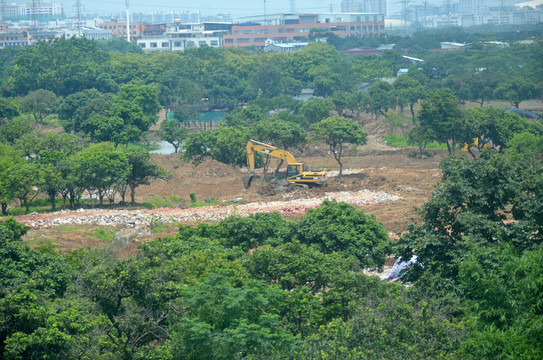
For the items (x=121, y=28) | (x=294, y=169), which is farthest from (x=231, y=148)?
(x=121, y=28)

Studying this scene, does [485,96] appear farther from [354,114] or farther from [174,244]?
[174,244]

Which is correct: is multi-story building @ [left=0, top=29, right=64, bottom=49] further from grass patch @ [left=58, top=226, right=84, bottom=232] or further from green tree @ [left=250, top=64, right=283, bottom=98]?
grass patch @ [left=58, top=226, right=84, bottom=232]

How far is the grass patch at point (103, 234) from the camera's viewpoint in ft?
88.5

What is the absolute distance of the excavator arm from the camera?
37131mm

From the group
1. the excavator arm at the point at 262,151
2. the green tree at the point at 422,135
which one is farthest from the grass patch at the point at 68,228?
the green tree at the point at 422,135

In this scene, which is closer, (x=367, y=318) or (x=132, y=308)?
(x=367, y=318)

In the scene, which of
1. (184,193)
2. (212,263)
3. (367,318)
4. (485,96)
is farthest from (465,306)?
(485,96)

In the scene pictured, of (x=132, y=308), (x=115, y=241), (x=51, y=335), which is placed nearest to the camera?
(x=51, y=335)

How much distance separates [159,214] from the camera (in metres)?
30.3

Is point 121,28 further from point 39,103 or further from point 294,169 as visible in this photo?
point 294,169

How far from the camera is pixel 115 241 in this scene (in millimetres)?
27203

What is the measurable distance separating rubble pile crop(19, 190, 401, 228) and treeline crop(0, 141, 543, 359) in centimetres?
964

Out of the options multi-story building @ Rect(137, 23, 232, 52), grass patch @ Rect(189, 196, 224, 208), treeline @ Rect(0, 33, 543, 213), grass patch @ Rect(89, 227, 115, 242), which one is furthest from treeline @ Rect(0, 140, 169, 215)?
multi-story building @ Rect(137, 23, 232, 52)

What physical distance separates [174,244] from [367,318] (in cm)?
814
